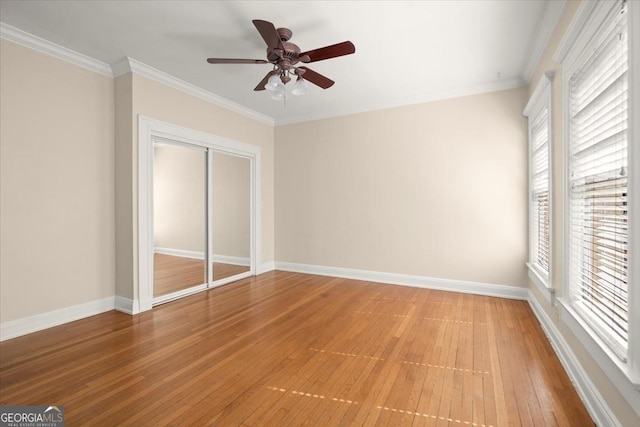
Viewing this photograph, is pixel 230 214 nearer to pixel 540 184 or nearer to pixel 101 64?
pixel 101 64

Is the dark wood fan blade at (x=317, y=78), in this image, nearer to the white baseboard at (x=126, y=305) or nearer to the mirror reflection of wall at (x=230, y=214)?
the mirror reflection of wall at (x=230, y=214)

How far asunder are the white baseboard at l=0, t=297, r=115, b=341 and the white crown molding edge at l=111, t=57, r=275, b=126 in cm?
262

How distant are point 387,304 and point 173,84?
3.85 meters

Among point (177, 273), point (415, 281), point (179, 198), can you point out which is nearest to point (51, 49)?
point (179, 198)

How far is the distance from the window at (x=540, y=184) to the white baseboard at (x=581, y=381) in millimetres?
357

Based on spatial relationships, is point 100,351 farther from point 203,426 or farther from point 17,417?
point 203,426

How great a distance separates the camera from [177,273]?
403 cm

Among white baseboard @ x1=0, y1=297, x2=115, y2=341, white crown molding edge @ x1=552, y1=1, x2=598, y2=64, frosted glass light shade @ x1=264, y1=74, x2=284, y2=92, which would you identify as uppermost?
white crown molding edge @ x1=552, y1=1, x2=598, y2=64

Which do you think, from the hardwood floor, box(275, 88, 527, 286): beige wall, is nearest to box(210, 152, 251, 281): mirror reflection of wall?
box(275, 88, 527, 286): beige wall

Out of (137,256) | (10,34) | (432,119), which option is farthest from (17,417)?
(432,119)

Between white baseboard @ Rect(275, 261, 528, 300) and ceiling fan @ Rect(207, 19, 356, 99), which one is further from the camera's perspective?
white baseboard @ Rect(275, 261, 528, 300)

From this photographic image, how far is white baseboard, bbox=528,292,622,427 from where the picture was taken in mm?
1580

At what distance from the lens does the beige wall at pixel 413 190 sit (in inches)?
152

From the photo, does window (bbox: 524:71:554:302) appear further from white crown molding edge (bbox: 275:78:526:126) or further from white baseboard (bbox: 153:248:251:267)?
white baseboard (bbox: 153:248:251:267)
